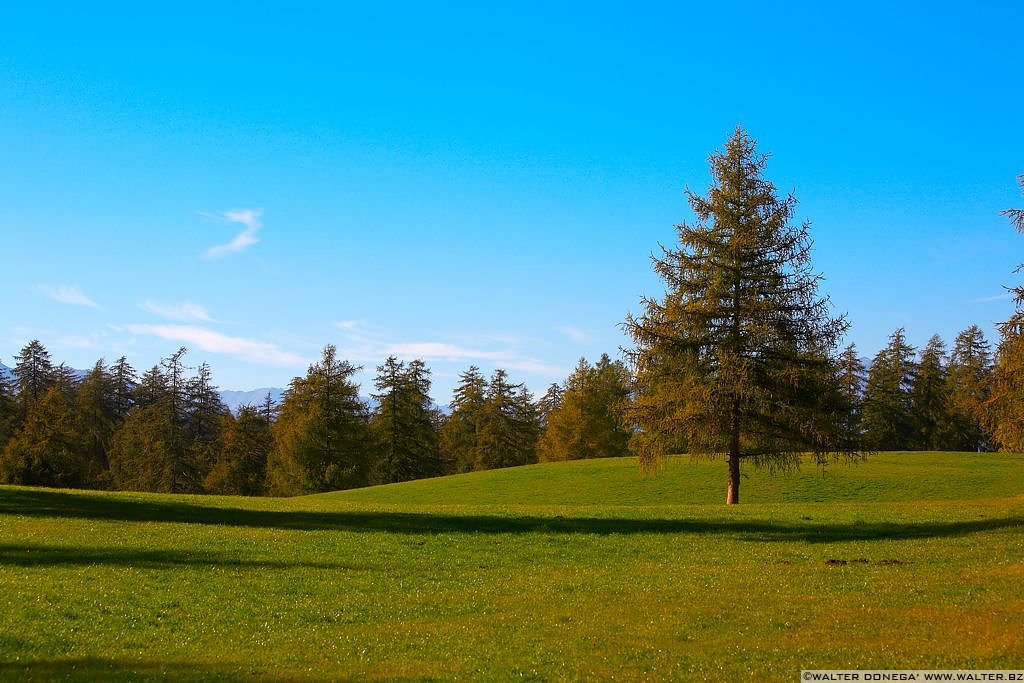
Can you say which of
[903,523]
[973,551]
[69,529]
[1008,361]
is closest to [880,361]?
[1008,361]

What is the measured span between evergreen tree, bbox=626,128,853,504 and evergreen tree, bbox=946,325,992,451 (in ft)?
157

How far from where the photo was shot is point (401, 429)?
82.6m

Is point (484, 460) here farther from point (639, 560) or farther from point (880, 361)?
point (639, 560)

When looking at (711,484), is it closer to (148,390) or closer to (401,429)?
(401,429)

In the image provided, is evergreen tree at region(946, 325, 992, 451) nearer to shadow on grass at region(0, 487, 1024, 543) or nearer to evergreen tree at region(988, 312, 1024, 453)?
evergreen tree at region(988, 312, 1024, 453)

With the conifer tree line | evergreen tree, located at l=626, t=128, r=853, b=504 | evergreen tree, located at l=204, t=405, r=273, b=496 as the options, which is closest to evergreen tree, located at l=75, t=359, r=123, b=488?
the conifer tree line

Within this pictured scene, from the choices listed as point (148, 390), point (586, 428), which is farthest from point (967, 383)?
point (148, 390)

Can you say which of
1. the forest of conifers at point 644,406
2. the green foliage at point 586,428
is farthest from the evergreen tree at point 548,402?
the green foliage at point 586,428

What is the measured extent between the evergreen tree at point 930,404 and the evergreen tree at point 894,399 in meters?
0.62

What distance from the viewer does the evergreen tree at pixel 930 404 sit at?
271 ft

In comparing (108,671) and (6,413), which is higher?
(6,413)

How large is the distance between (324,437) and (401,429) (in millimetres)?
9925

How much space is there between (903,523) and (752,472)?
72.9 feet

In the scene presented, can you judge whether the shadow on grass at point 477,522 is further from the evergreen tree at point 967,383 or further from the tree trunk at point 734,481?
the evergreen tree at point 967,383
